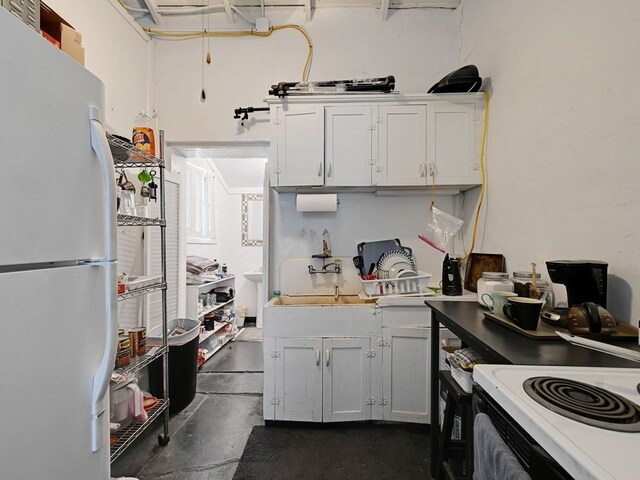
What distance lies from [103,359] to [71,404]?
121mm

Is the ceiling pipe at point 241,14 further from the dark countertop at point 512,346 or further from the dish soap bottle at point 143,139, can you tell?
the dark countertop at point 512,346

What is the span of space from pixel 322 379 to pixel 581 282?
4.99ft

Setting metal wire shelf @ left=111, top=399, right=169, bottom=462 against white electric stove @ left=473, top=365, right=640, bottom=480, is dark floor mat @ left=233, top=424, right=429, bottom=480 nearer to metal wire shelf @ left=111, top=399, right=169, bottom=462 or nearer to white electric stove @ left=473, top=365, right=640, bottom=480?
metal wire shelf @ left=111, top=399, right=169, bottom=462

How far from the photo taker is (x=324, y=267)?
2.42 metres

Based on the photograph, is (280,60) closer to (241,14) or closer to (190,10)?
(241,14)

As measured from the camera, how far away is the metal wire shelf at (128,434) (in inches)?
56.1

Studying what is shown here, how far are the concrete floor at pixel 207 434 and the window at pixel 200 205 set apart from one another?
1690mm

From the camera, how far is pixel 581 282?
1.10 m

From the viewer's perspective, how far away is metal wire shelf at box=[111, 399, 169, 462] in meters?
1.42

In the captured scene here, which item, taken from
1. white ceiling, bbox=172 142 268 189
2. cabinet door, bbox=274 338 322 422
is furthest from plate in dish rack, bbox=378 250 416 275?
white ceiling, bbox=172 142 268 189

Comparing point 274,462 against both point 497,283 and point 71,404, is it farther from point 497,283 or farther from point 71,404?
point 497,283

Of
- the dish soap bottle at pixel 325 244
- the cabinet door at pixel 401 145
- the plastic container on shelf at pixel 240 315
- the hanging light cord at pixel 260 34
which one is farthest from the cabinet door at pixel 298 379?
the plastic container on shelf at pixel 240 315

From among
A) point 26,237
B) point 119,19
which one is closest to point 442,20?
point 119,19

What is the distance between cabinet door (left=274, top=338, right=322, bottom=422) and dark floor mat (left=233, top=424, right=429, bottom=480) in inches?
4.9
